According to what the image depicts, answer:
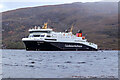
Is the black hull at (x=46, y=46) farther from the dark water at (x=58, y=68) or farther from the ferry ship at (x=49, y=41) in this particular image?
the dark water at (x=58, y=68)

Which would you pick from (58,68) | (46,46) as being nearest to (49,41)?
(46,46)

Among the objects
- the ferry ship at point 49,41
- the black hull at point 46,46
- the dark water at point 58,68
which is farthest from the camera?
the ferry ship at point 49,41

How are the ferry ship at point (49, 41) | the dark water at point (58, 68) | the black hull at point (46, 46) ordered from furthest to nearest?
1. the ferry ship at point (49, 41)
2. the black hull at point (46, 46)
3. the dark water at point (58, 68)

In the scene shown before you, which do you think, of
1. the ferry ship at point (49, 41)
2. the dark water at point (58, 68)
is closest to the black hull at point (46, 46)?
the ferry ship at point (49, 41)

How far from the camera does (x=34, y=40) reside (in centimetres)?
9588

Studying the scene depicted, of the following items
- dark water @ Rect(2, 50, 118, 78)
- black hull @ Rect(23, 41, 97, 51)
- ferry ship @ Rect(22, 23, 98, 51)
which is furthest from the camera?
ferry ship @ Rect(22, 23, 98, 51)

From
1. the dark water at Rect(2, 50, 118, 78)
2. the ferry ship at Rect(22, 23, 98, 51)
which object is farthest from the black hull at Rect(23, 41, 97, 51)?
the dark water at Rect(2, 50, 118, 78)

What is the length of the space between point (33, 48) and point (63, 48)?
43.2 ft

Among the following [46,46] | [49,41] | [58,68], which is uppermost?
[49,41]

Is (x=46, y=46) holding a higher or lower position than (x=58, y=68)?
lower

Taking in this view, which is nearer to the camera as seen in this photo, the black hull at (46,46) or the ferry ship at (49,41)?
the black hull at (46,46)

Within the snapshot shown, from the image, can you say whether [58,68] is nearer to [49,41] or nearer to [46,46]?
[46,46]

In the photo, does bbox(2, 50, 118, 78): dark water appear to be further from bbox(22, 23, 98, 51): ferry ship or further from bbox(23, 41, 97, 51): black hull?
bbox(22, 23, 98, 51): ferry ship

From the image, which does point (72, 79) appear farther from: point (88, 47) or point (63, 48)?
point (88, 47)
